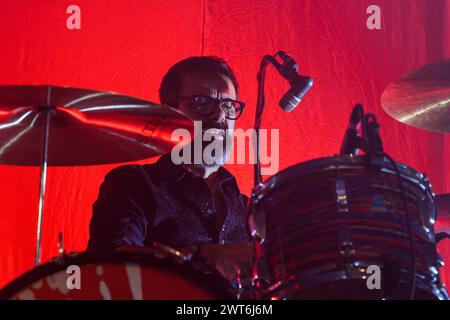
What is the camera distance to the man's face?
1.89 m

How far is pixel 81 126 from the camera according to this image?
57.2 inches

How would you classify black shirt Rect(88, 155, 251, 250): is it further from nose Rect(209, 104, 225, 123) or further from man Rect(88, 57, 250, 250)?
nose Rect(209, 104, 225, 123)

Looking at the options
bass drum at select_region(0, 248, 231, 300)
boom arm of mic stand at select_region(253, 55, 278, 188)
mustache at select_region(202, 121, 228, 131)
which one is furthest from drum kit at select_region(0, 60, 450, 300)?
mustache at select_region(202, 121, 228, 131)

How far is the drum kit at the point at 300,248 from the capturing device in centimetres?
91

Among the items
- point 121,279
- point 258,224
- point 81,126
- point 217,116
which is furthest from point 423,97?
point 121,279

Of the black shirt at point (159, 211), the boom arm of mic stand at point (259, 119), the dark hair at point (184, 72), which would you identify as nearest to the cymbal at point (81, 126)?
the black shirt at point (159, 211)

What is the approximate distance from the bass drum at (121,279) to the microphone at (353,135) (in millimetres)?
360

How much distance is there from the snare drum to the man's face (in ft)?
2.55

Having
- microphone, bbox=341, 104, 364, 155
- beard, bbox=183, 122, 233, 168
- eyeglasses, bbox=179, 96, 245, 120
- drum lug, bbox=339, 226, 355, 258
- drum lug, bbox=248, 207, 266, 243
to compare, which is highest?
eyeglasses, bbox=179, 96, 245, 120

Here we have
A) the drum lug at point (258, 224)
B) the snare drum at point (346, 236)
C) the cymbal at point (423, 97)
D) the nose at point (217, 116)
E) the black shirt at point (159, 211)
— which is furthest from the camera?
the nose at point (217, 116)

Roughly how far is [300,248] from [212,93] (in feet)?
3.34

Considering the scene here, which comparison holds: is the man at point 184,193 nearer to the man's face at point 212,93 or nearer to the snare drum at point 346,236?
the man's face at point 212,93

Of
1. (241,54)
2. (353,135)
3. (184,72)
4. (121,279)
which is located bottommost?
(121,279)

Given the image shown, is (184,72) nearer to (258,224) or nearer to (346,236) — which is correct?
(258,224)
